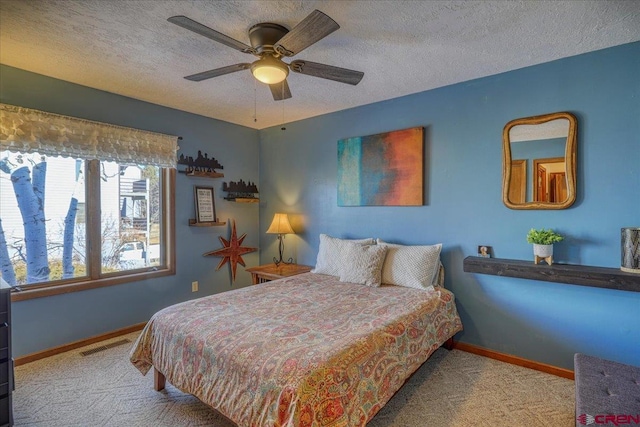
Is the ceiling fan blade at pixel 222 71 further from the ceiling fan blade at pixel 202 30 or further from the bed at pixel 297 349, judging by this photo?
the bed at pixel 297 349

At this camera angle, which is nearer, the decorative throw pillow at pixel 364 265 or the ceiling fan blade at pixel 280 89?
the ceiling fan blade at pixel 280 89

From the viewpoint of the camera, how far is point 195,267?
12.7 ft

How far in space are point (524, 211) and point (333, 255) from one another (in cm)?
179

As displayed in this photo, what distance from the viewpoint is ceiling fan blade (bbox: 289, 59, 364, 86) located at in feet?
6.46

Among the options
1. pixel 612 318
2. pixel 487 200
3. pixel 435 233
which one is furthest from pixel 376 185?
pixel 612 318

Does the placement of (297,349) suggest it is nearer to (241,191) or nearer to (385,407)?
→ (385,407)

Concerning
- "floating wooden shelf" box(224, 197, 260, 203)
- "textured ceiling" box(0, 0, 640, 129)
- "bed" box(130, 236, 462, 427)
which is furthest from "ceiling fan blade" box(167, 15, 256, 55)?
"floating wooden shelf" box(224, 197, 260, 203)

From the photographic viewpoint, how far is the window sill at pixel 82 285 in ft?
8.69

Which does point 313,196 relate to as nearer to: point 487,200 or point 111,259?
point 487,200

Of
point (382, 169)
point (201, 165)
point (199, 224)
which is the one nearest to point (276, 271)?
point (199, 224)

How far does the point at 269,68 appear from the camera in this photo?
192cm

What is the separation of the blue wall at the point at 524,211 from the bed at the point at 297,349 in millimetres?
572

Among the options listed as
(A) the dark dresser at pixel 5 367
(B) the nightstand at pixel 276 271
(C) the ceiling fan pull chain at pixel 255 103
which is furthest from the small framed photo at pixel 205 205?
(A) the dark dresser at pixel 5 367

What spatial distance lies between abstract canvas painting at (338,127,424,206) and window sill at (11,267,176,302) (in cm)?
228
